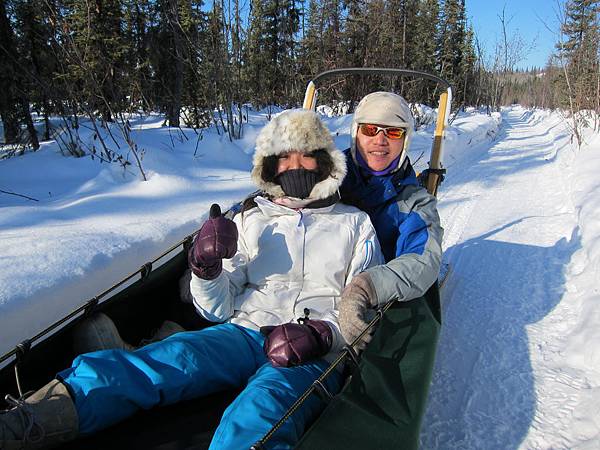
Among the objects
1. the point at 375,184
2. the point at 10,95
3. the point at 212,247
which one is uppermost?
the point at 10,95

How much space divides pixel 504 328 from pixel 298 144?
1.77 meters

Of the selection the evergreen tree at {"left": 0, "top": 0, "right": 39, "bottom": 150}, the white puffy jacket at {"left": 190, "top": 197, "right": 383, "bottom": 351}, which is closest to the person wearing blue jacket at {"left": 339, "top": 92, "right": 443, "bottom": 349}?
the white puffy jacket at {"left": 190, "top": 197, "right": 383, "bottom": 351}

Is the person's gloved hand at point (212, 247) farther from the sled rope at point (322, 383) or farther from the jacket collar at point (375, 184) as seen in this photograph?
the jacket collar at point (375, 184)

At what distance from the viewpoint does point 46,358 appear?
1709 mm

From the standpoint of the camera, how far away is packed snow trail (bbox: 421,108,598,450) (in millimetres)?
1895

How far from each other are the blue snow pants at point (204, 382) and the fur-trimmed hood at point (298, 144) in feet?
2.44

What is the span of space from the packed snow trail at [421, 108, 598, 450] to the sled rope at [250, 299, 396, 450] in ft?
1.92

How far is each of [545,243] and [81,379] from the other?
4.11 metres

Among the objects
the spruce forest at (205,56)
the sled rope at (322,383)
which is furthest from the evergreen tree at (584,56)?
the sled rope at (322,383)

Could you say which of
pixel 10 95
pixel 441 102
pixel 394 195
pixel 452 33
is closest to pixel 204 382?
pixel 394 195

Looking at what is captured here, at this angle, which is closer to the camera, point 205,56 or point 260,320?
point 260,320

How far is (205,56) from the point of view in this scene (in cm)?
689

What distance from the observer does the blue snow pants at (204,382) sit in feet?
4.29

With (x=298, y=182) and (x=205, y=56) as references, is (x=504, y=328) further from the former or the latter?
(x=205, y=56)
